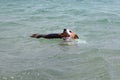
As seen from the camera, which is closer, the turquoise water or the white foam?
the turquoise water

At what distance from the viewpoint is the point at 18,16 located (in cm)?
1922

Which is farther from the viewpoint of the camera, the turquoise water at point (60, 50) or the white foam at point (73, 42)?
the white foam at point (73, 42)

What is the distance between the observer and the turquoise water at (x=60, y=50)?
27.0 feet

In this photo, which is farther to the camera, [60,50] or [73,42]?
[73,42]

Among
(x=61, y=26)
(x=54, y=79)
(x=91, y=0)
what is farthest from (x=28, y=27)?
(x=91, y=0)

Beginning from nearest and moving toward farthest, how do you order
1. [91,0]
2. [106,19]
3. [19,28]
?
[19,28]
[106,19]
[91,0]

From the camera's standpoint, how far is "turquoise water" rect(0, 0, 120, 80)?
824 cm

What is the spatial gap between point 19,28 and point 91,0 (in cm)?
1393

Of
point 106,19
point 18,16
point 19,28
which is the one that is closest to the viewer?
point 19,28

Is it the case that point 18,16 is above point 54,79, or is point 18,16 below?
above

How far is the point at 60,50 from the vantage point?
35.3ft

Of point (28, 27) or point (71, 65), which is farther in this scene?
point (28, 27)

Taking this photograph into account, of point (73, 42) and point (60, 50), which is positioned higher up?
point (73, 42)

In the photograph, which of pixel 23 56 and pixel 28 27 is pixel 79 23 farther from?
pixel 23 56
